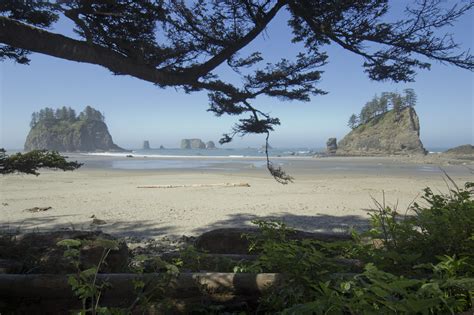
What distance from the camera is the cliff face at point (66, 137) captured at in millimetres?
99125

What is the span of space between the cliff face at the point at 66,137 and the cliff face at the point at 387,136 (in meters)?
72.3

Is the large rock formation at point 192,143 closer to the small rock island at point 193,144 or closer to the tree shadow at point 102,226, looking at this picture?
the small rock island at point 193,144

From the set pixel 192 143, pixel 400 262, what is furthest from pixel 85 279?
pixel 192 143

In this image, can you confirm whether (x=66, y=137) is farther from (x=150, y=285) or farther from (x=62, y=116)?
(x=150, y=285)

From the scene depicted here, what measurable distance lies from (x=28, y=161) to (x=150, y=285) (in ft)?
9.74

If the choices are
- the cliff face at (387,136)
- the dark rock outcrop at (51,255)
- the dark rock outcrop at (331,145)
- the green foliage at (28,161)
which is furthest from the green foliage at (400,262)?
the dark rock outcrop at (331,145)

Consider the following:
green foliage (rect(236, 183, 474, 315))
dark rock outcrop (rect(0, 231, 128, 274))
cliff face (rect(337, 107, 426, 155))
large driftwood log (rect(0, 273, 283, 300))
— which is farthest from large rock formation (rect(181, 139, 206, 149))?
green foliage (rect(236, 183, 474, 315))

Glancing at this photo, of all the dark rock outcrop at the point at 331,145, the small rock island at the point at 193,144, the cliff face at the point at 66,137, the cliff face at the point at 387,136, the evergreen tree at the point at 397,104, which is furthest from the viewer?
the small rock island at the point at 193,144

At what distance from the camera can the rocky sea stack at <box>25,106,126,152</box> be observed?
99.6m

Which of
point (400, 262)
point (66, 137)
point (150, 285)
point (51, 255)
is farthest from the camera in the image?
point (66, 137)

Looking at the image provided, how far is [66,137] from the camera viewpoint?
10038 cm

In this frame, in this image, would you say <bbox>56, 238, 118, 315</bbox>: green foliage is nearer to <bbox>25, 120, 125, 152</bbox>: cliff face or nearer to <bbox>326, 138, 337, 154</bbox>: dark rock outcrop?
<bbox>326, 138, 337, 154</bbox>: dark rock outcrop

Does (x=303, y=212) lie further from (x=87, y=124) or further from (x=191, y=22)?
(x=87, y=124)

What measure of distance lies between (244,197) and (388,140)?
7256 cm
